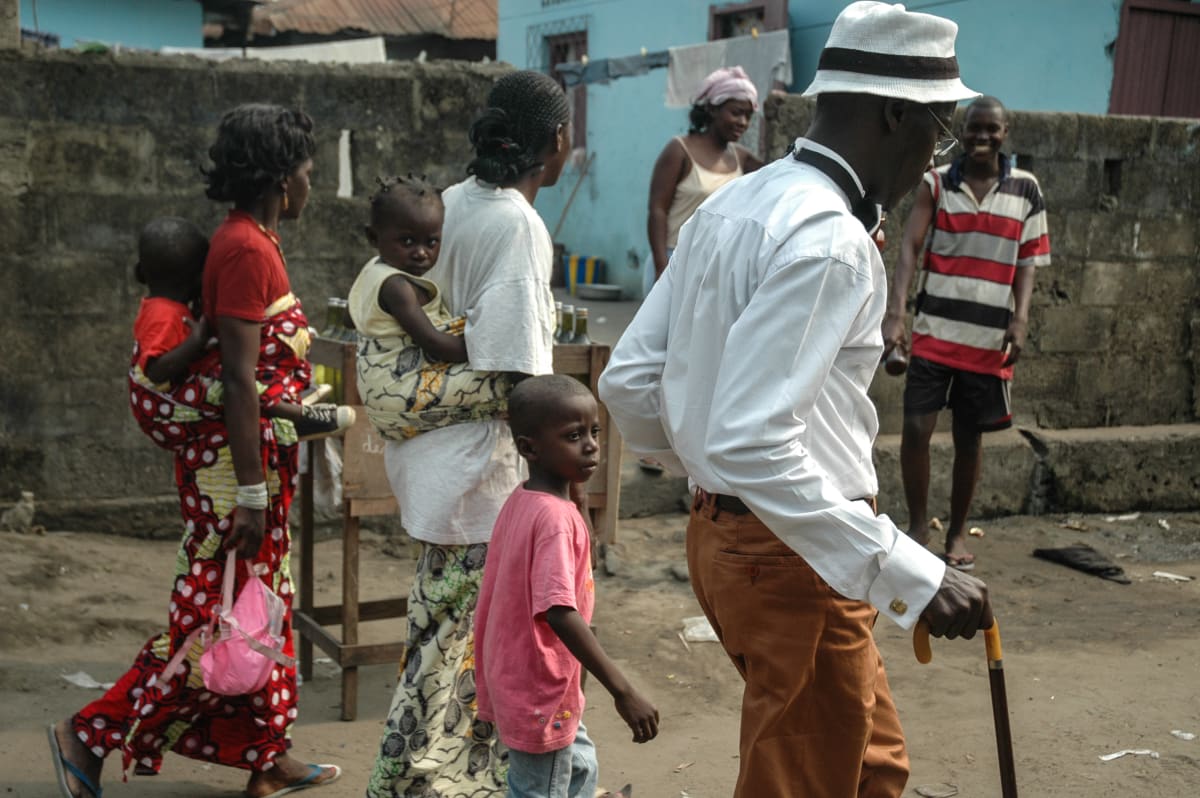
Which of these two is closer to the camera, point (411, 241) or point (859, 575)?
point (859, 575)

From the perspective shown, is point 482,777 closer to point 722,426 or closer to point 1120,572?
point 722,426

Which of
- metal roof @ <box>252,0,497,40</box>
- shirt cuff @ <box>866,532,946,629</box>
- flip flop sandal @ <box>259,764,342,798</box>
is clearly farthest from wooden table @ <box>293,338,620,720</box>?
metal roof @ <box>252,0,497,40</box>

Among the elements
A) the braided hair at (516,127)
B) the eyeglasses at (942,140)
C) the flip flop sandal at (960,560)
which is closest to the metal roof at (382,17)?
the flip flop sandal at (960,560)

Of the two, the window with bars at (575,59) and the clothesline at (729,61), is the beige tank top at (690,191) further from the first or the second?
the window with bars at (575,59)

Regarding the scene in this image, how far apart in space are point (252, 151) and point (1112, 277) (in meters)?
5.47

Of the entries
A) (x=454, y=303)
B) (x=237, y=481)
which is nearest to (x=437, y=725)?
(x=237, y=481)

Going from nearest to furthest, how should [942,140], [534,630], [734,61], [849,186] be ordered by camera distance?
[849,186] < [942,140] < [534,630] < [734,61]

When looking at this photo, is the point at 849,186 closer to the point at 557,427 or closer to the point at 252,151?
the point at 557,427

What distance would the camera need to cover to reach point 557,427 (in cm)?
289

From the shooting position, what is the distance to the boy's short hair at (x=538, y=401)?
2.89m

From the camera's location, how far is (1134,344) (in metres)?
7.46

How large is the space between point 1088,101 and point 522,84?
287 inches

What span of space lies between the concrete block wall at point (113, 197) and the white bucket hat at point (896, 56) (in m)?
4.06

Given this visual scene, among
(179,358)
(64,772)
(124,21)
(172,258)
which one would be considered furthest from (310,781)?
(124,21)
